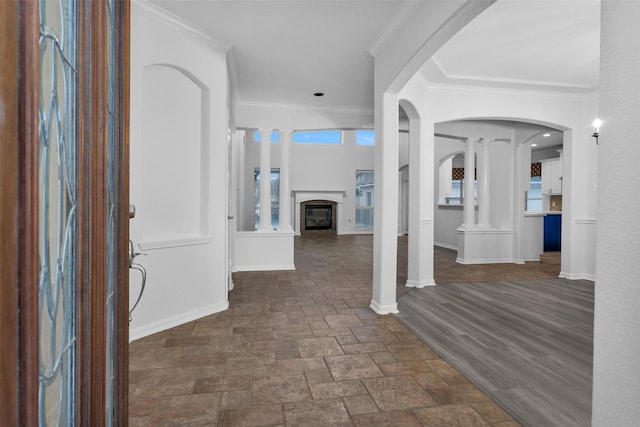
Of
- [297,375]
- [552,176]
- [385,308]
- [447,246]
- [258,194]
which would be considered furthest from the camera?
[258,194]

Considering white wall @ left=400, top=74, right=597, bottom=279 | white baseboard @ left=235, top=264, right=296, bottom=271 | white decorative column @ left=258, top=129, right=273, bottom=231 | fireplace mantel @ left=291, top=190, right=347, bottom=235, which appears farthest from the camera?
fireplace mantel @ left=291, top=190, right=347, bottom=235

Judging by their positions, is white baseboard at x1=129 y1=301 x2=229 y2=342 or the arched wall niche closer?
white baseboard at x1=129 y1=301 x2=229 y2=342

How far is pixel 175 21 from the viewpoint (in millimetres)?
3033

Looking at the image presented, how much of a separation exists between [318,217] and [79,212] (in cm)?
1164

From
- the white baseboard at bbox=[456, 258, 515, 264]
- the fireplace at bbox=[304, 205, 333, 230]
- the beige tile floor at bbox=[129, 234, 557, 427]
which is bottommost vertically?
the beige tile floor at bbox=[129, 234, 557, 427]

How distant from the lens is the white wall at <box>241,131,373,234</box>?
467 inches

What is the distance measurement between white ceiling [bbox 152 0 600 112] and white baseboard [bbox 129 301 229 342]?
2.55 meters

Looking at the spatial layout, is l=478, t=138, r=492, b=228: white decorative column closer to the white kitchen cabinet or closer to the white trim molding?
the white trim molding

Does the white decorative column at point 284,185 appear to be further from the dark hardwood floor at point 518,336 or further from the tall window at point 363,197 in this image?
the tall window at point 363,197

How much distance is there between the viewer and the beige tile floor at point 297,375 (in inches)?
72.0

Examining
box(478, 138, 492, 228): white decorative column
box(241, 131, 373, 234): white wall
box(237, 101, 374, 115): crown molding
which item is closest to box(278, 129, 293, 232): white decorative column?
box(237, 101, 374, 115): crown molding

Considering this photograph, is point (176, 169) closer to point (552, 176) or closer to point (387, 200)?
point (387, 200)

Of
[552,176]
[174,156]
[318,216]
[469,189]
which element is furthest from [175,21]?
[552,176]

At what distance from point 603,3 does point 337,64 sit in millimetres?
3373
